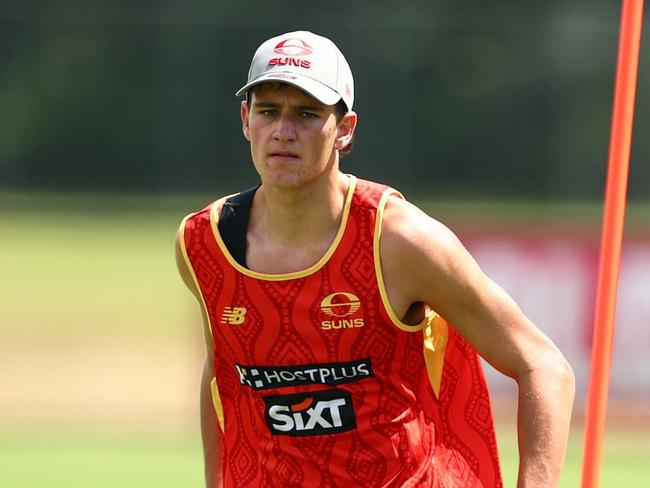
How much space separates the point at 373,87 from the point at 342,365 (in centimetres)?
1732

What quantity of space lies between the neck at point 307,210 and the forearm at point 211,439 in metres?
0.65

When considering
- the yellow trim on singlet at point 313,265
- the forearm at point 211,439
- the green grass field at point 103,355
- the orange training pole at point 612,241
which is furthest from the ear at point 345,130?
the green grass field at point 103,355

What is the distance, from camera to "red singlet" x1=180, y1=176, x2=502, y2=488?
13.9 feet

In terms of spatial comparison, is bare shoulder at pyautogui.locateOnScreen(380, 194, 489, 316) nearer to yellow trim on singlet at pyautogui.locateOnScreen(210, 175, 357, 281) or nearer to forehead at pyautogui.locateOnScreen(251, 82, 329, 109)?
yellow trim on singlet at pyautogui.locateOnScreen(210, 175, 357, 281)

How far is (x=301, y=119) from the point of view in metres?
4.20

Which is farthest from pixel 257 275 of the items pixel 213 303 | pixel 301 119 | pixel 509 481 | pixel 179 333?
pixel 179 333

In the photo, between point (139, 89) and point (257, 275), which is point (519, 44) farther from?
point (257, 275)

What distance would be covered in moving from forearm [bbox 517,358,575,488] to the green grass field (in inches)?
202

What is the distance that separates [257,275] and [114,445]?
251 inches

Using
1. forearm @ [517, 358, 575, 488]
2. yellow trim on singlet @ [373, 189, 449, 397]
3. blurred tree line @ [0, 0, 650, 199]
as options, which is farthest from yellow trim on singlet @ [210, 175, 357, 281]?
blurred tree line @ [0, 0, 650, 199]

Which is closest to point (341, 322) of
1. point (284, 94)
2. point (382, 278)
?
point (382, 278)

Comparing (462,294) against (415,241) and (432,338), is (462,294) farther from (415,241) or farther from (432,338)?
(432,338)

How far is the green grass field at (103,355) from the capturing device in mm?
9672

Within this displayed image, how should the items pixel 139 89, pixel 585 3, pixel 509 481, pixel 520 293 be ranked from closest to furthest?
pixel 509 481
pixel 520 293
pixel 585 3
pixel 139 89
